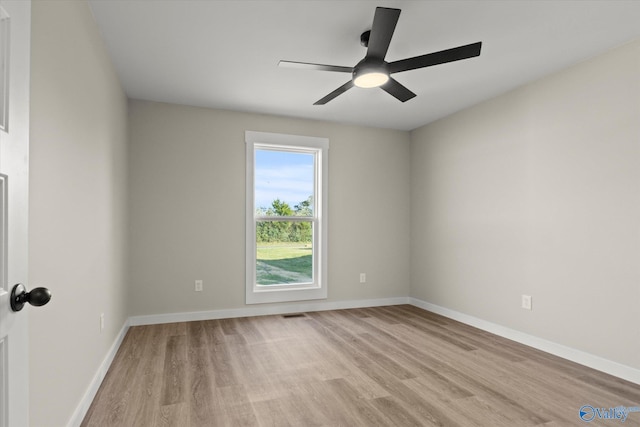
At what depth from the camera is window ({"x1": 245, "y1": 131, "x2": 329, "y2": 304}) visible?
4398 mm

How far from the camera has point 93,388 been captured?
89.7 inches

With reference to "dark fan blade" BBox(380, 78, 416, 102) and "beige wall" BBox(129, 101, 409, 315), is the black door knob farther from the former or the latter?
"beige wall" BBox(129, 101, 409, 315)

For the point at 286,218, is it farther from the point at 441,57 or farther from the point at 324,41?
the point at 441,57

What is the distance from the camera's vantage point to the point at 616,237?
8.83 feet

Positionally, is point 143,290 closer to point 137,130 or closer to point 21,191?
point 137,130

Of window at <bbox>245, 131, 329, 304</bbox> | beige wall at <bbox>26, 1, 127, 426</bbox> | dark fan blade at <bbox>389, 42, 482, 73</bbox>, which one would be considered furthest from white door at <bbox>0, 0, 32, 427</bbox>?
window at <bbox>245, 131, 329, 304</bbox>

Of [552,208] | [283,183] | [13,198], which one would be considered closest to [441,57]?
[552,208]

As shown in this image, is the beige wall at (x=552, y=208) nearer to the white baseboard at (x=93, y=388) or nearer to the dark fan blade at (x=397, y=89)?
the dark fan blade at (x=397, y=89)

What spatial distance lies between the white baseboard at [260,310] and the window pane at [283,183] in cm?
115

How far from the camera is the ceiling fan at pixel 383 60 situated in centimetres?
198

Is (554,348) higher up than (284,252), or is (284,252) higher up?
(284,252)

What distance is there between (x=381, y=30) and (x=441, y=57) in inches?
17.3

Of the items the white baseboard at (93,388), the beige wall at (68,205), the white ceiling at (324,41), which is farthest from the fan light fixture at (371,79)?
the white baseboard at (93,388)

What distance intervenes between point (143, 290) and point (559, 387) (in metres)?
3.85
